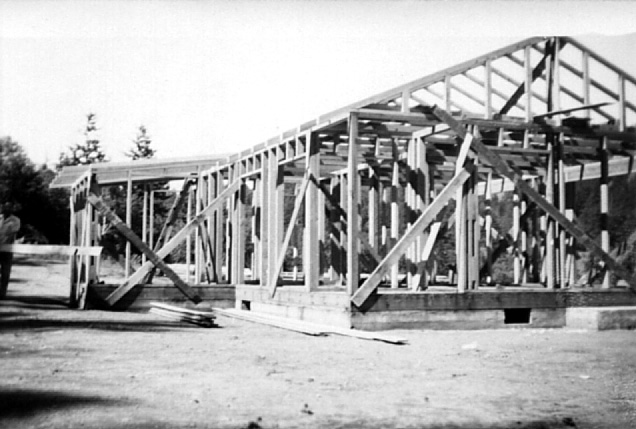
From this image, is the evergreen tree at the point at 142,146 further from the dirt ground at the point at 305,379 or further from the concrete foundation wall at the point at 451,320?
the concrete foundation wall at the point at 451,320

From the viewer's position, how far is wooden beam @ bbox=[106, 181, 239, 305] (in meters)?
17.6

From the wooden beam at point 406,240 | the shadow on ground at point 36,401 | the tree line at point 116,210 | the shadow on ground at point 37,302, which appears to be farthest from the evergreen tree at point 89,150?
the shadow on ground at point 36,401

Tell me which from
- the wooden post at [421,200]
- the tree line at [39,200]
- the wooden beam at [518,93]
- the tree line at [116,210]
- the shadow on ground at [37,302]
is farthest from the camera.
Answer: the tree line at [39,200]

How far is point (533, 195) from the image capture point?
14203 mm

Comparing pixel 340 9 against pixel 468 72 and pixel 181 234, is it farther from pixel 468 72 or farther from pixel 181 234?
pixel 181 234

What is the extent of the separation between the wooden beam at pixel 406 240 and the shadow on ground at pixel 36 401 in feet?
21.3

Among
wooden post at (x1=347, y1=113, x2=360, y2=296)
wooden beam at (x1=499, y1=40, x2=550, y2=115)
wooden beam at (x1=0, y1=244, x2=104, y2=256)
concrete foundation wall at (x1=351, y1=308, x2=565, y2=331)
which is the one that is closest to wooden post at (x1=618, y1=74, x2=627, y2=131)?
wooden beam at (x1=499, y1=40, x2=550, y2=115)

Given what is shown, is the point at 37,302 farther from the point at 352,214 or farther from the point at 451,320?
the point at 451,320

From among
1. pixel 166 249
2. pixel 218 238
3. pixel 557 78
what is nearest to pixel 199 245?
pixel 218 238

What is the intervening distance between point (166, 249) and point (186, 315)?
14.1 ft

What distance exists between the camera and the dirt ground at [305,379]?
6.33 metres

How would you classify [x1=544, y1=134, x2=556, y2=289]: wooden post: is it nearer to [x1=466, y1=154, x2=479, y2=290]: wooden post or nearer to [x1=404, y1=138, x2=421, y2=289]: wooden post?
[x1=466, y1=154, x2=479, y2=290]: wooden post

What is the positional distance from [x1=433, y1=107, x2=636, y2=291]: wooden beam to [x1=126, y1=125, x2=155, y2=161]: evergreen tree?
4166cm

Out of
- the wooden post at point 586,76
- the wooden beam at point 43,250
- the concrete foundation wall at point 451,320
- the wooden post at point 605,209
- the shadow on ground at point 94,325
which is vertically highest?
the wooden post at point 586,76
